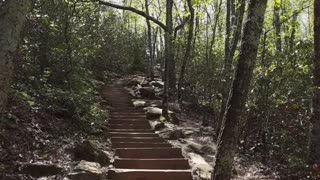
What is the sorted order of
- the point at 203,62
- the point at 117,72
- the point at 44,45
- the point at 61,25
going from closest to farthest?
1. the point at 44,45
2. the point at 61,25
3. the point at 203,62
4. the point at 117,72

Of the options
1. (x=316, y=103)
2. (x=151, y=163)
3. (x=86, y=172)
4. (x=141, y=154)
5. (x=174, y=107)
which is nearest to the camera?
(x=86, y=172)

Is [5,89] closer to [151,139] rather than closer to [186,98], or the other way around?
[151,139]

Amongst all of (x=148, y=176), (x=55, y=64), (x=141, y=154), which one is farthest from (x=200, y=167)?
(x=55, y=64)

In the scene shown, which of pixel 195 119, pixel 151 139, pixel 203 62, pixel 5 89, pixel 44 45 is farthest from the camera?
pixel 203 62

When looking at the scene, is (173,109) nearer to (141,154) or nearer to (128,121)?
(128,121)

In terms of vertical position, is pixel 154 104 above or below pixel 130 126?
above

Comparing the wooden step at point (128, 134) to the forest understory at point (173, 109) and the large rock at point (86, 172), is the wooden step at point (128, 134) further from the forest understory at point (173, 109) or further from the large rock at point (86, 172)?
the large rock at point (86, 172)

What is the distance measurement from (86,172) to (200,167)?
2.46 m

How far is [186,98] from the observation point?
17734 mm

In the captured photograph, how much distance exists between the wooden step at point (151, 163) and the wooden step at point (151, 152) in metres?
0.63

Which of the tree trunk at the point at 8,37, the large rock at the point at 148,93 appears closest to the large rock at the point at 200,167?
the tree trunk at the point at 8,37

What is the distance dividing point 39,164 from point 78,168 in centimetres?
69

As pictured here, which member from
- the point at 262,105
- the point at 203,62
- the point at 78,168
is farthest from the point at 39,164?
the point at 203,62

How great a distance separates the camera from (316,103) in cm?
726
